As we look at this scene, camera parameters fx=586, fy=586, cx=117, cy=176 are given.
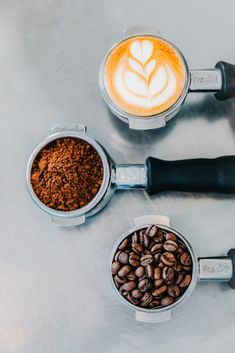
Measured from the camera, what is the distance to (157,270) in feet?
2.67

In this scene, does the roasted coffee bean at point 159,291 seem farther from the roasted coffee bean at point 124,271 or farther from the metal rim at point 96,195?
the metal rim at point 96,195

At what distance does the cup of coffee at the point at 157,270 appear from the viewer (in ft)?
2.67

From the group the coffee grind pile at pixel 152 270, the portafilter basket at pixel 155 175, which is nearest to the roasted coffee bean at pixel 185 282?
the coffee grind pile at pixel 152 270

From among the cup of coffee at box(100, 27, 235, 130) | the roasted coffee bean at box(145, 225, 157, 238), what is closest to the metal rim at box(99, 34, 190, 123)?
the cup of coffee at box(100, 27, 235, 130)

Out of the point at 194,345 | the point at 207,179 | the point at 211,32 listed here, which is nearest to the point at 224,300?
the point at 194,345

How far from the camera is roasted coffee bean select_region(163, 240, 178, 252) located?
82 cm

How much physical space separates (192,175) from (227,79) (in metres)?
0.15

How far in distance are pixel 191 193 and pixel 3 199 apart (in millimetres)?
291

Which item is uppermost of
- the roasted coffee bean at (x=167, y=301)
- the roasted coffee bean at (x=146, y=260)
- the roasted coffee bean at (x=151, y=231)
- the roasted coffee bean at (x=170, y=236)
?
the roasted coffee bean at (x=151, y=231)

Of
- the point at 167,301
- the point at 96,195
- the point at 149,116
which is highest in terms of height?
the point at 149,116

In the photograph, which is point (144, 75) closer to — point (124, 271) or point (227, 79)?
point (227, 79)

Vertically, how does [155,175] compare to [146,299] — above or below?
above

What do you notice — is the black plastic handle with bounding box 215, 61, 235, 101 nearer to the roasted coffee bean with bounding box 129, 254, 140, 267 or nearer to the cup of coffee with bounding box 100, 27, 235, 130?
the cup of coffee with bounding box 100, 27, 235, 130

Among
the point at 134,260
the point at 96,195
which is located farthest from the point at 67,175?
the point at 134,260
